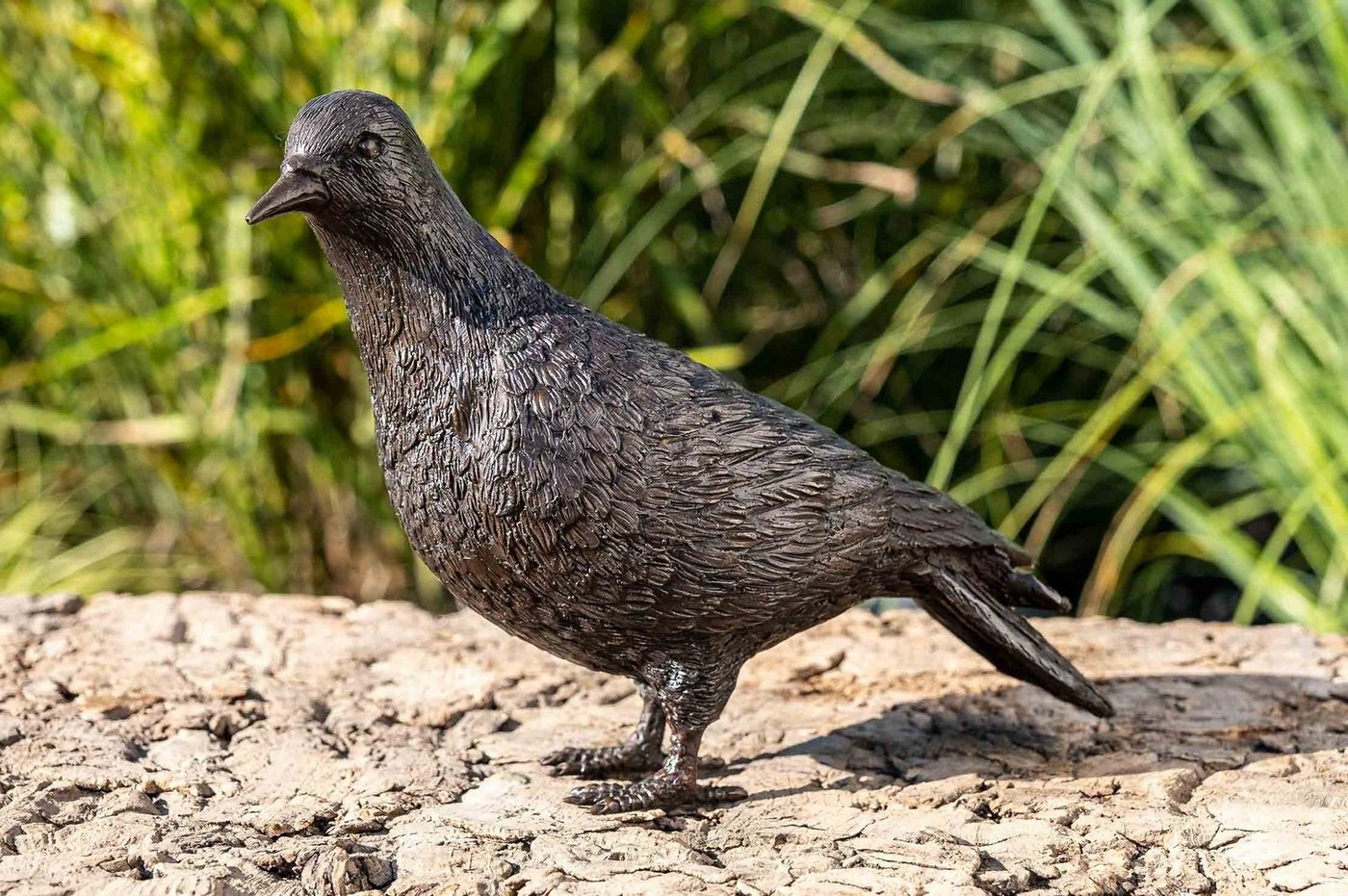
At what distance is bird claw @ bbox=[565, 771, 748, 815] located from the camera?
1964 millimetres

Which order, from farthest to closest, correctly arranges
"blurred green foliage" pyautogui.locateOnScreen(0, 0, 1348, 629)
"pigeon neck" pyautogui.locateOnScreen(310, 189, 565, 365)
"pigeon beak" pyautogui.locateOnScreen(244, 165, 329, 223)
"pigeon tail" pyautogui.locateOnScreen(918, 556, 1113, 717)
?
1. "blurred green foliage" pyautogui.locateOnScreen(0, 0, 1348, 629)
2. "pigeon tail" pyautogui.locateOnScreen(918, 556, 1113, 717)
3. "pigeon neck" pyautogui.locateOnScreen(310, 189, 565, 365)
4. "pigeon beak" pyautogui.locateOnScreen(244, 165, 329, 223)

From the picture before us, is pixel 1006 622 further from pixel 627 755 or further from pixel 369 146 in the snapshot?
pixel 369 146

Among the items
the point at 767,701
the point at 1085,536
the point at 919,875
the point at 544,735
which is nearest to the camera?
the point at 919,875

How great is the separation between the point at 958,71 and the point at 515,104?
48.7 inches

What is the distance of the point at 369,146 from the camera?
179 cm

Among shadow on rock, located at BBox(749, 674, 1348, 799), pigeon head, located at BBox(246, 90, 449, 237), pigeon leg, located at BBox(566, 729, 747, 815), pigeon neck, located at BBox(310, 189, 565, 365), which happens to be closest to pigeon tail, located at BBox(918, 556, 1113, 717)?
shadow on rock, located at BBox(749, 674, 1348, 799)

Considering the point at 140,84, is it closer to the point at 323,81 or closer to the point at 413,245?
the point at 323,81

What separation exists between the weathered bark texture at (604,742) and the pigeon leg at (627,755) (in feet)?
0.18

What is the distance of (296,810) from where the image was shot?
1939 millimetres

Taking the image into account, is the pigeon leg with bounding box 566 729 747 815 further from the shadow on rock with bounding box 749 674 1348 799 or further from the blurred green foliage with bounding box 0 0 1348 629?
the blurred green foliage with bounding box 0 0 1348 629

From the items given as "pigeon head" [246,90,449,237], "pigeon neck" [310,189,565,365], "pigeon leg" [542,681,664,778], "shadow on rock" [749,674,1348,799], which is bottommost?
"pigeon leg" [542,681,664,778]

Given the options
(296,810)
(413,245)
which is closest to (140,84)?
(413,245)

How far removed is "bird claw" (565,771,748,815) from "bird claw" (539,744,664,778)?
0.40 ft

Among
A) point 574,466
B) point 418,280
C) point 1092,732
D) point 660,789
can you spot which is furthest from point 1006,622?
point 418,280
